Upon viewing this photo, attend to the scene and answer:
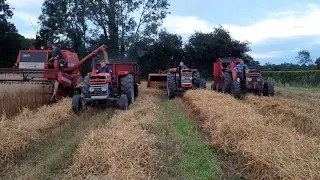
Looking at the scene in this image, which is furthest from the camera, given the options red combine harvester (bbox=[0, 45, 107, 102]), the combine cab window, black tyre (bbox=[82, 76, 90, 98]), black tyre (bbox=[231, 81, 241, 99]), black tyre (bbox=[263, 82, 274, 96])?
black tyre (bbox=[263, 82, 274, 96])

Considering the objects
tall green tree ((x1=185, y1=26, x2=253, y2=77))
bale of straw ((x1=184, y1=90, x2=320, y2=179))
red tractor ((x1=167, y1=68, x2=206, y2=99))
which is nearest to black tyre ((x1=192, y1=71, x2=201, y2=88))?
red tractor ((x1=167, y1=68, x2=206, y2=99))

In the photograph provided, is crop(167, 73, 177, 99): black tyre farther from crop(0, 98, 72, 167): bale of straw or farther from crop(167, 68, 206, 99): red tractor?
crop(0, 98, 72, 167): bale of straw

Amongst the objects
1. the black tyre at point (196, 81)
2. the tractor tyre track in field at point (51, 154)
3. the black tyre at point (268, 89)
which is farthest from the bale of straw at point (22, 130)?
the black tyre at point (268, 89)

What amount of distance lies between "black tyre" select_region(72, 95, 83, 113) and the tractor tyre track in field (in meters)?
1.27

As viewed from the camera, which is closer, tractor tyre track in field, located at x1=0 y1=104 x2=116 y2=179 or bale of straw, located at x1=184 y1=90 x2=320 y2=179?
bale of straw, located at x1=184 y1=90 x2=320 y2=179

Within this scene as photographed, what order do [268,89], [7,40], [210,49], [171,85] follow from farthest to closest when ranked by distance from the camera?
1. [210,49]
2. [7,40]
3. [171,85]
4. [268,89]

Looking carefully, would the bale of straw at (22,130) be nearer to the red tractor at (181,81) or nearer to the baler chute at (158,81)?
the red tractor at (181,81)

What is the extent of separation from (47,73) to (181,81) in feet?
19.9

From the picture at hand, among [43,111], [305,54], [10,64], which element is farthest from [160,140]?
[305,54]

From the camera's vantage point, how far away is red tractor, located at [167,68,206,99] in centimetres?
1473

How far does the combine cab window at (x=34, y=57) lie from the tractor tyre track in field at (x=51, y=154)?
609 centimetres

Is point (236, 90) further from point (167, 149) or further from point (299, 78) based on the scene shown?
point (299, 78)

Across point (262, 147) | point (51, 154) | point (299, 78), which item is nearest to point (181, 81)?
point (51, 154)

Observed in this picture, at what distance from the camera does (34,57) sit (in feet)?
45.2
